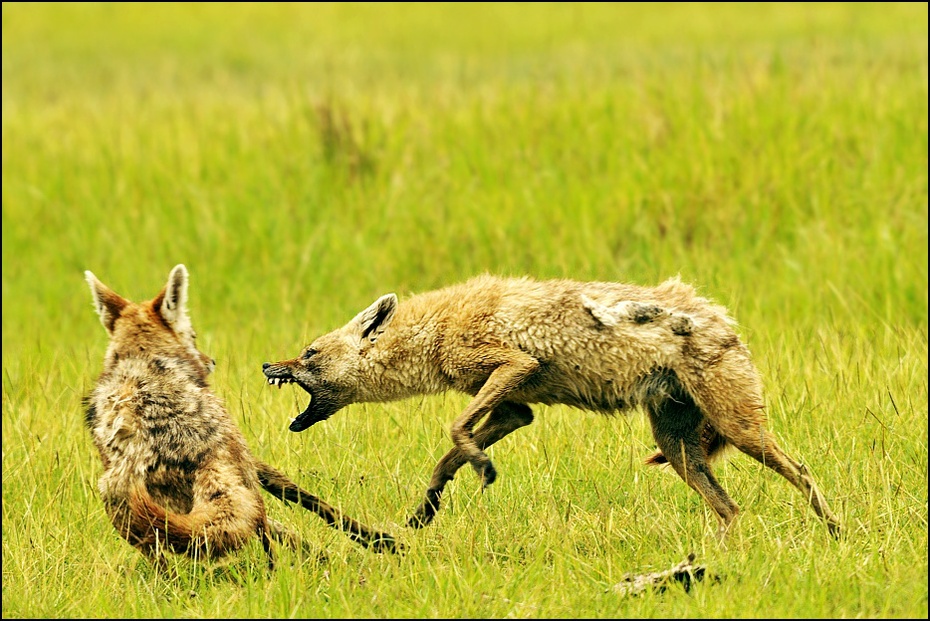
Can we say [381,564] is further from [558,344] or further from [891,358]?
[891,358]

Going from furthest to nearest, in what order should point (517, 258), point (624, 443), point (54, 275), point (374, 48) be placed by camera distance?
point (374, 48), point (54, 275), point (517, 258), point (624, 443)

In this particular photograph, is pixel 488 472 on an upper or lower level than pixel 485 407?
lower

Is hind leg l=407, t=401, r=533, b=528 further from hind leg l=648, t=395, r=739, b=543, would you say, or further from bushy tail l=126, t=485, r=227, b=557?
bushy tail l=126, t=485, r=227, b=557

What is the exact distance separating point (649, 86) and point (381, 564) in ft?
25.2

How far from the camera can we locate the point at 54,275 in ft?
35.7

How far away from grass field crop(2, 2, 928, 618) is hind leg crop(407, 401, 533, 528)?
142 millimetres

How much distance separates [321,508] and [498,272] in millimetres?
4468

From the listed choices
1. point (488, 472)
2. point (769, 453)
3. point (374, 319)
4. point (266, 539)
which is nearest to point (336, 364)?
point (374, 319)

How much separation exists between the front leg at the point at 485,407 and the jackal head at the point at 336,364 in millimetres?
669

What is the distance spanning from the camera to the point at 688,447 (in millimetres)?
5703

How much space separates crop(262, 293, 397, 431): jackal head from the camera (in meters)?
5.94

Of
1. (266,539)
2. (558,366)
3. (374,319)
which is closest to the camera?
(266,539)

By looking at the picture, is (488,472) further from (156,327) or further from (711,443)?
(156,327)

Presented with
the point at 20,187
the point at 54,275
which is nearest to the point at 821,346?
the point at 54,275
